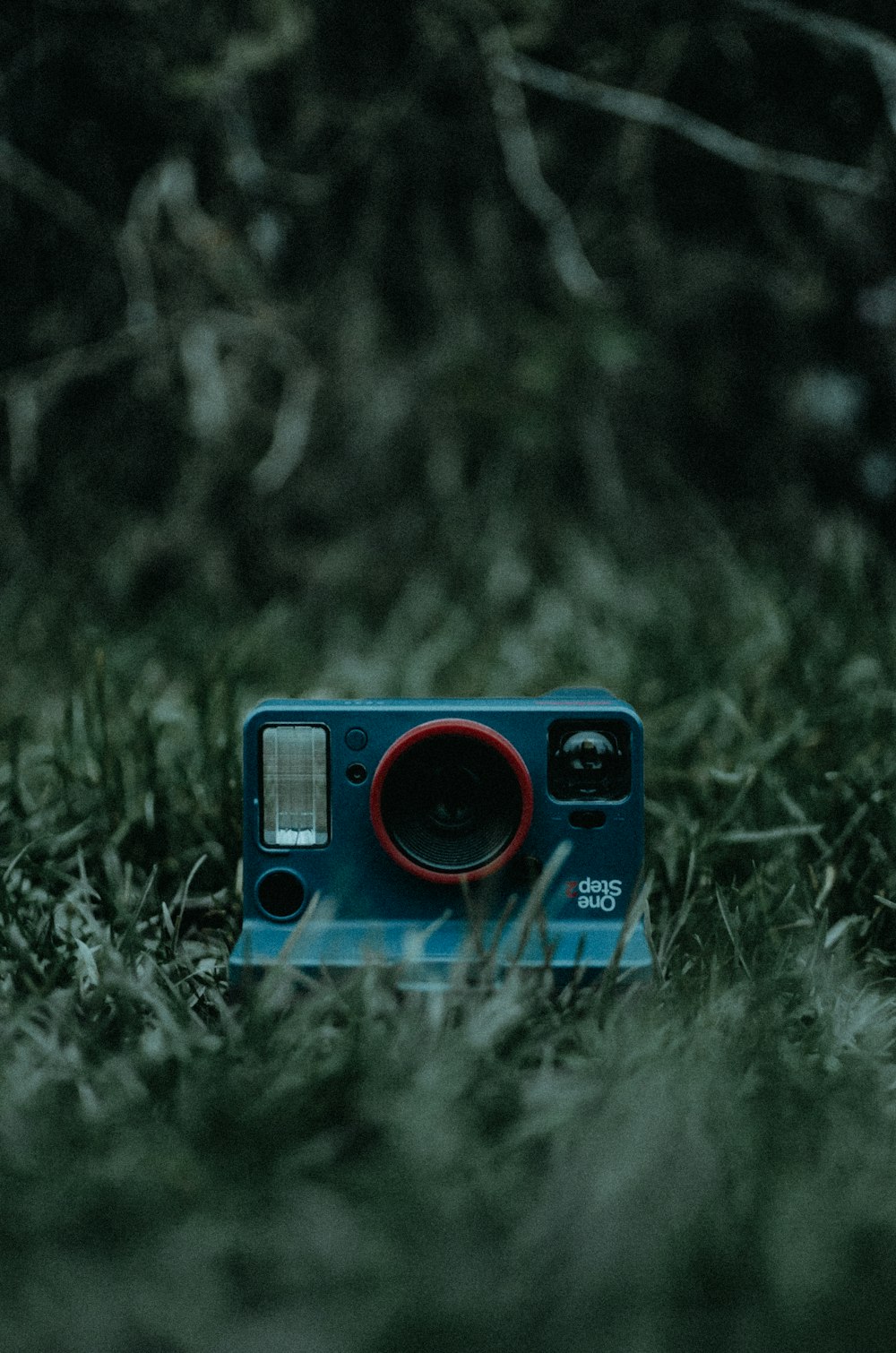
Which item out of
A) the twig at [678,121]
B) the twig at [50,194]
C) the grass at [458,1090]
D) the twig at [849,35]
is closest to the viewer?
the grass at [458,1090]

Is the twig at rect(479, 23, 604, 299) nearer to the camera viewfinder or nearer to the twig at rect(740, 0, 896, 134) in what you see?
the twig at rect(740, 0, 896, 134)

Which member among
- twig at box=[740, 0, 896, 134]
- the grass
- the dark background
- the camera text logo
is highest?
twig at box=[740, 0, 896, 134]

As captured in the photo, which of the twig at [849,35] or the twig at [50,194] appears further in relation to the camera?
the twig at [50,194]

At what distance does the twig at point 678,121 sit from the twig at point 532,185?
0.17 feet

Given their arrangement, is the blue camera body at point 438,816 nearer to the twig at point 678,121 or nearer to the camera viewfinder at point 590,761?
the camera viewfinder at point 590,761

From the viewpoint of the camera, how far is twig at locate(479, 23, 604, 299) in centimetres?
317

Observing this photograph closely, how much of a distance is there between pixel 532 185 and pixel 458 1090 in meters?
2.65

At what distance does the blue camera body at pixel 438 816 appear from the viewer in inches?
58.1

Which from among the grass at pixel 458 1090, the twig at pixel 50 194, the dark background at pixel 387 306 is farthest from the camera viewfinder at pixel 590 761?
the twig at pixel 50 194

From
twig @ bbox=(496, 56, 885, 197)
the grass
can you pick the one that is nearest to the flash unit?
the grass

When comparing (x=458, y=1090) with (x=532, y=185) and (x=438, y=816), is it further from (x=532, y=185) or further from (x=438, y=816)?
(x=532, y=185)

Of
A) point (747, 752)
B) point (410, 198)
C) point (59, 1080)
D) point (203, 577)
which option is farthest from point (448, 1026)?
point (410, 198)

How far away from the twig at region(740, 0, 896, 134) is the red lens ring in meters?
1.99

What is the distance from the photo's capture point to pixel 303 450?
3.25 m
